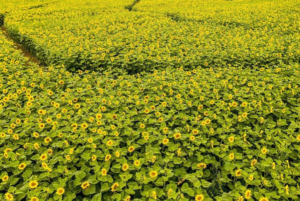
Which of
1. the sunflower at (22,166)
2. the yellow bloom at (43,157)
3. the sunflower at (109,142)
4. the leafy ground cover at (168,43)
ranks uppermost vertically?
the yellow bloom at (43,157)

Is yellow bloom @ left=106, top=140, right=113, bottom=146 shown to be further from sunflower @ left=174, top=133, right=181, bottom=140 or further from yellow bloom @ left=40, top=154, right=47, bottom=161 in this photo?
sunflower @ left=174, top=133, right=181, bottom=140

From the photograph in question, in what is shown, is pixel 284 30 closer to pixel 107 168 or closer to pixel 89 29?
pixel 89 29

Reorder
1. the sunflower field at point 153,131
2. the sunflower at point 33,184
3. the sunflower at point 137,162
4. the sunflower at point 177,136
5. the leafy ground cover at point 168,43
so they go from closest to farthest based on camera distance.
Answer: the sunflower at point 33,184 → the sunflower field at point 153,131 → the sunflower at point 137,162 → the sunflower at point 177,136 → the leafy ground cover at point 168,43

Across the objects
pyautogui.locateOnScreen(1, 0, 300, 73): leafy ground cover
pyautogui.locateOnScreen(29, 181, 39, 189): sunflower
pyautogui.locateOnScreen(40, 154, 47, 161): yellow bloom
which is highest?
pyautogui.locateOnScreen(40, 154, 47, 161): yellow bloom

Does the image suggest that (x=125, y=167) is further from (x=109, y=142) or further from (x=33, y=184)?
(x=33, y=184)

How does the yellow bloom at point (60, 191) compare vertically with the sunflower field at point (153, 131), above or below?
above

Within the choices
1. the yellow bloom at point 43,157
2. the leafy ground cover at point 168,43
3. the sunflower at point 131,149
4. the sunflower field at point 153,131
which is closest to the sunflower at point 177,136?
the sunflower field at point 153,131

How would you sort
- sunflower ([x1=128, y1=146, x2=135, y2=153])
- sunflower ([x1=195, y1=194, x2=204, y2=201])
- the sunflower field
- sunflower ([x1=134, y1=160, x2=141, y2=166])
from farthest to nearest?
sunflower ([x1=128, y1=146, x2=135, y2=153])
sunflower ([x1=134, y1=160, x2=141, y2=166])
the sunflower field
sunflower ([x1=195, y1=194, x2=204, y2=201])

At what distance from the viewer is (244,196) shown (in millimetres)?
2244

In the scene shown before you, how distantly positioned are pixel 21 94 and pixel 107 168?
9.24 ft

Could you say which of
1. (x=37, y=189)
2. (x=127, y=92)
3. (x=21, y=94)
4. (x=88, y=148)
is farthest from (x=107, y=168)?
(x=21, y=94)

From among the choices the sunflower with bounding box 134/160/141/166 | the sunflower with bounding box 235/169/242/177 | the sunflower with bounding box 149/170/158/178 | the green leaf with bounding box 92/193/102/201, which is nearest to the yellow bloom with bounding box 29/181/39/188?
the green leaf with bounding box 92/193/102/201

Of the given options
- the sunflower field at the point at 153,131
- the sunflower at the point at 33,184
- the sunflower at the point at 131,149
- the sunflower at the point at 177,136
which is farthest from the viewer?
the sunflower at the point at 177,136

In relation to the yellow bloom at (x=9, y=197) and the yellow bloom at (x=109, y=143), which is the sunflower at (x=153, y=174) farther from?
the yellow bloom at (x=9, y=197)
